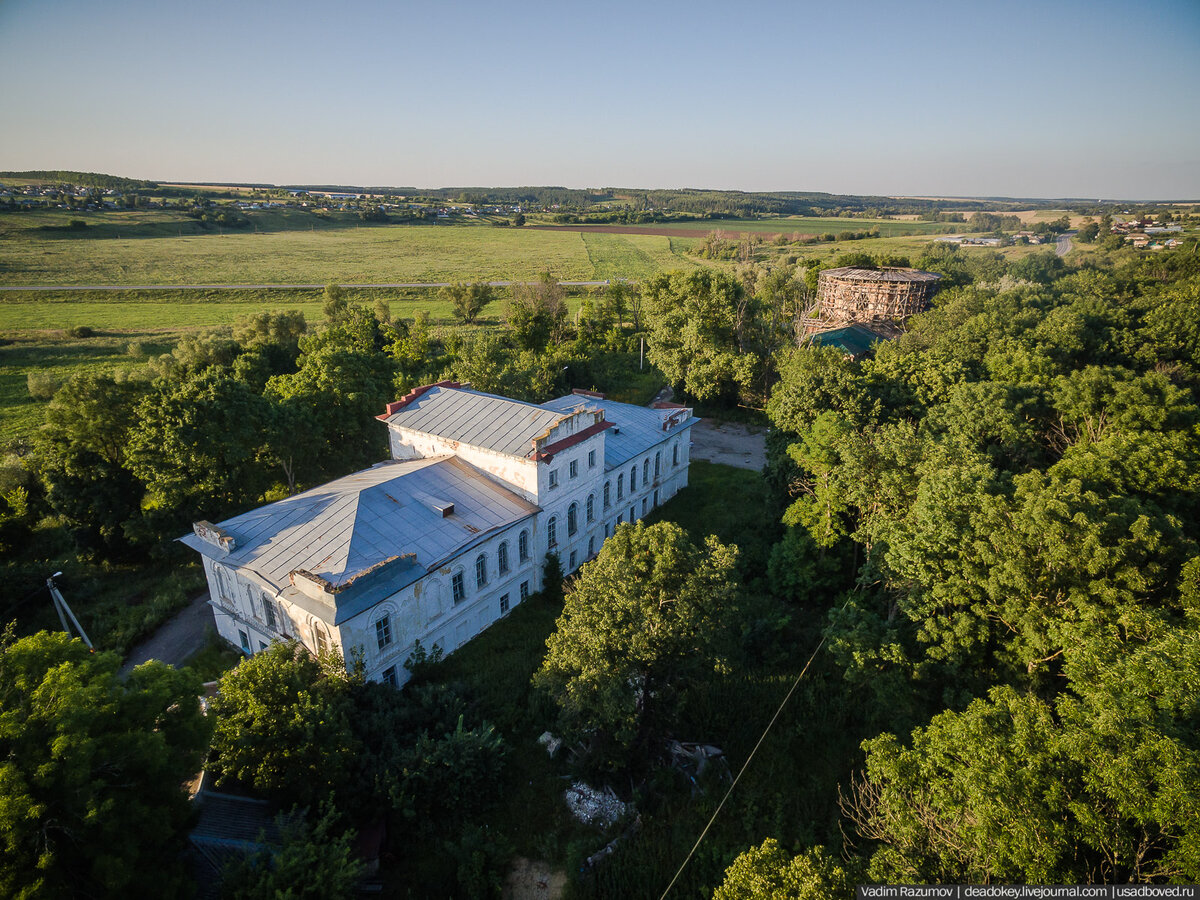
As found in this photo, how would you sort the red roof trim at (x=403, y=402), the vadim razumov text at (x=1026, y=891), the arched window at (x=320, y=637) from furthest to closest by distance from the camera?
the red roof trim at (x=403, y=402)
the arched window at (x=320, y=637)
the vadim razumov text at (x=1026, y=891)

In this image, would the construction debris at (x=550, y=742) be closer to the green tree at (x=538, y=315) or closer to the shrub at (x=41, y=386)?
the green tree at (x=538, y=315)

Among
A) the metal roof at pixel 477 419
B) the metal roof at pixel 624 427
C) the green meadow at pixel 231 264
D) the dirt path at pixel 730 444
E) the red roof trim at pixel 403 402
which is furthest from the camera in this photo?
the green meadow at pixel 231 264

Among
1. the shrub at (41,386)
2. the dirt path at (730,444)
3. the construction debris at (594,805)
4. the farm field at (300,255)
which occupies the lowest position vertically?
the construction debris at (594,805)

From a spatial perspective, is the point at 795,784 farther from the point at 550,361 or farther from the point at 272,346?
the point at 272,346

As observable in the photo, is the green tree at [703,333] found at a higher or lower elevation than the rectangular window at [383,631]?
higher

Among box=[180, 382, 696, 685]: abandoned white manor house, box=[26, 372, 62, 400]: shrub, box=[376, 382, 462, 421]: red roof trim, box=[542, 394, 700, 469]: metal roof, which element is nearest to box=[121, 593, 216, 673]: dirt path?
box=[180, 382, 696, 685]: abandoned white manor house

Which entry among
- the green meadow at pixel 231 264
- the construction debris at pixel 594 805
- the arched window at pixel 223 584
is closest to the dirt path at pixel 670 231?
the green meadow at pixel 231 264

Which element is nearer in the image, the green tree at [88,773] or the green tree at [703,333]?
the green tree at [88,773]

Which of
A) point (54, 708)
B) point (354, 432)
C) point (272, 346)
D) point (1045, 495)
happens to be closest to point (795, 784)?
point (1045, 495)
